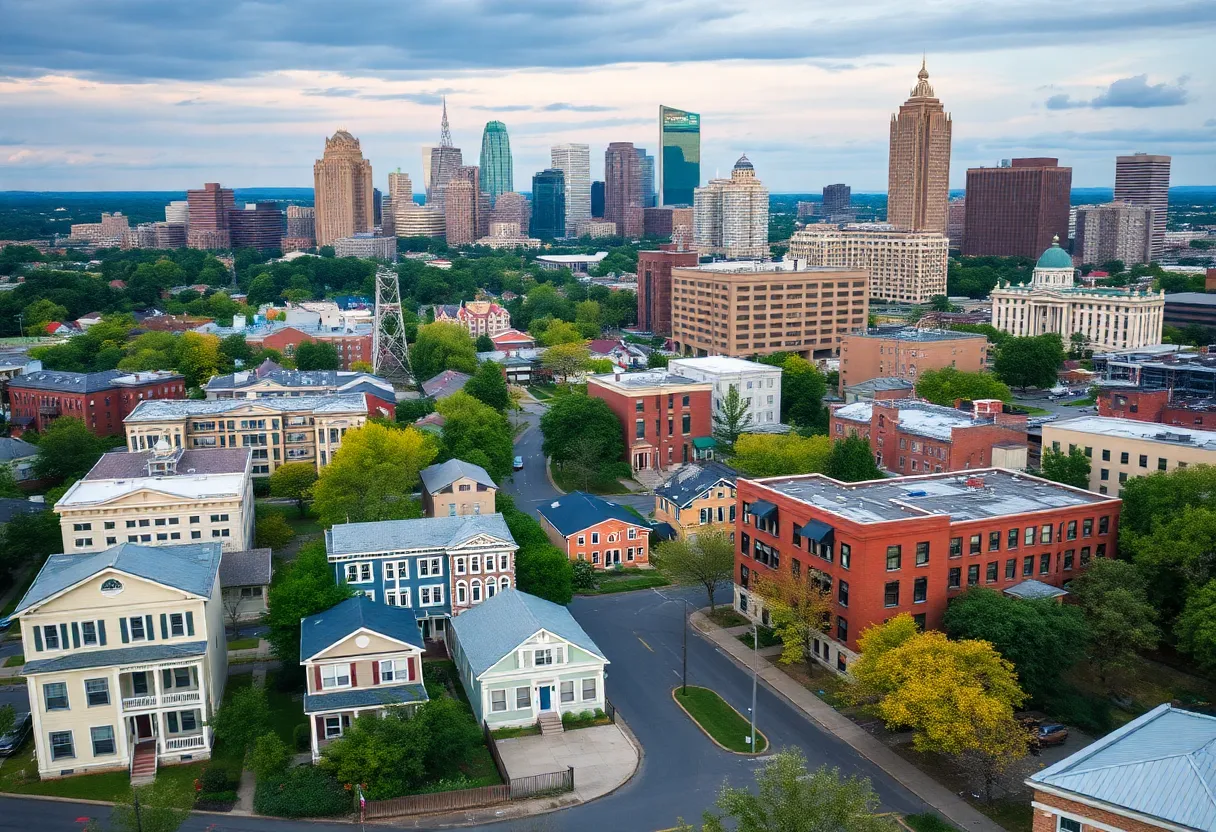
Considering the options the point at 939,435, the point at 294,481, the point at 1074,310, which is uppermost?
the point at 1074,310

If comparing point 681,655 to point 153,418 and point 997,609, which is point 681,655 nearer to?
point 997,609

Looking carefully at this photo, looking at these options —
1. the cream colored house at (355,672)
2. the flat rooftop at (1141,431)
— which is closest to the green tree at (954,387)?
the flat rooftop at (1141,431)

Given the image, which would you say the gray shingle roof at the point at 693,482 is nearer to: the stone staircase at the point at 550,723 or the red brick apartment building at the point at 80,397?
the stone staircase at the point at 550,723

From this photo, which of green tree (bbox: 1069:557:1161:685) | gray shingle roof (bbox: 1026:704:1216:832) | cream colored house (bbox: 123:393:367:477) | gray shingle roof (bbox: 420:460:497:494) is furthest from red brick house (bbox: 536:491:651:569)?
gray shingle roof (bbox: 1026:704:1216:832)

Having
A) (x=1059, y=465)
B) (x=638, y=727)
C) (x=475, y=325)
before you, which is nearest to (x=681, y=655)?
(x=638, y=727)

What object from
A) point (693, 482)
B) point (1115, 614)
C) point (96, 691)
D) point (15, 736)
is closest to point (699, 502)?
point (693, 482)

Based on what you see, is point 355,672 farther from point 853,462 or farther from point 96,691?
point 853,462

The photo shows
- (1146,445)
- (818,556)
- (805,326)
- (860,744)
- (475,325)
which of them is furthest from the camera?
(475,325)
